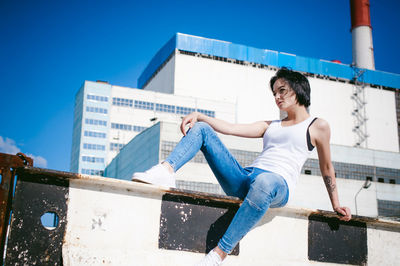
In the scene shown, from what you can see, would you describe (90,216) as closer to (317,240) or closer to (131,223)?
(131,223)

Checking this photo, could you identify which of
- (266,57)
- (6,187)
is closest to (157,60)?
(266,57)

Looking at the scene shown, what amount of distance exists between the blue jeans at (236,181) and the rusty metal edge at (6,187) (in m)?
0.82

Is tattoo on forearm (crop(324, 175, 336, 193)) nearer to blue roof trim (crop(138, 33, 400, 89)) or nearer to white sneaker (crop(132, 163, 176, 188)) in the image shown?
white sneaker (crop(132, 163, 176, 188))

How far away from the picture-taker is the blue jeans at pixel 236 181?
2154 millimetres

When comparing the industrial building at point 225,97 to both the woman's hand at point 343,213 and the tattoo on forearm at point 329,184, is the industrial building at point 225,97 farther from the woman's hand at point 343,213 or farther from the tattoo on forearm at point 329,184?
the woman's hand at point 343,213

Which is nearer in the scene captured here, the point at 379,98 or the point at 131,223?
the point at 131,223

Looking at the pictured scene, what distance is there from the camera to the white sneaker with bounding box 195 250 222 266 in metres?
2.07

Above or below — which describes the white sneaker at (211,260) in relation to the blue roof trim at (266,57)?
below

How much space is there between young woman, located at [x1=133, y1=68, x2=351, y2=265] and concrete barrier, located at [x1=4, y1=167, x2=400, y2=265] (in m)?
0.11

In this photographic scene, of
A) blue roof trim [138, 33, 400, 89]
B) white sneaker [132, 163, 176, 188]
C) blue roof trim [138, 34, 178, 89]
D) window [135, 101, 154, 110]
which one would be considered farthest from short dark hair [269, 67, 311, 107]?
blue roof trim [138, 34, 178, 89]

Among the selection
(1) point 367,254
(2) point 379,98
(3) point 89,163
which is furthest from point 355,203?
(1) point 367,254

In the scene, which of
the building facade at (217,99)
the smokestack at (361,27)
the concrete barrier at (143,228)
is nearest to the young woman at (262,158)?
the concrete barrier at (143,228)

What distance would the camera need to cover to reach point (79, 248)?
6.22 ft

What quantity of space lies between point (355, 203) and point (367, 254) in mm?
31187
